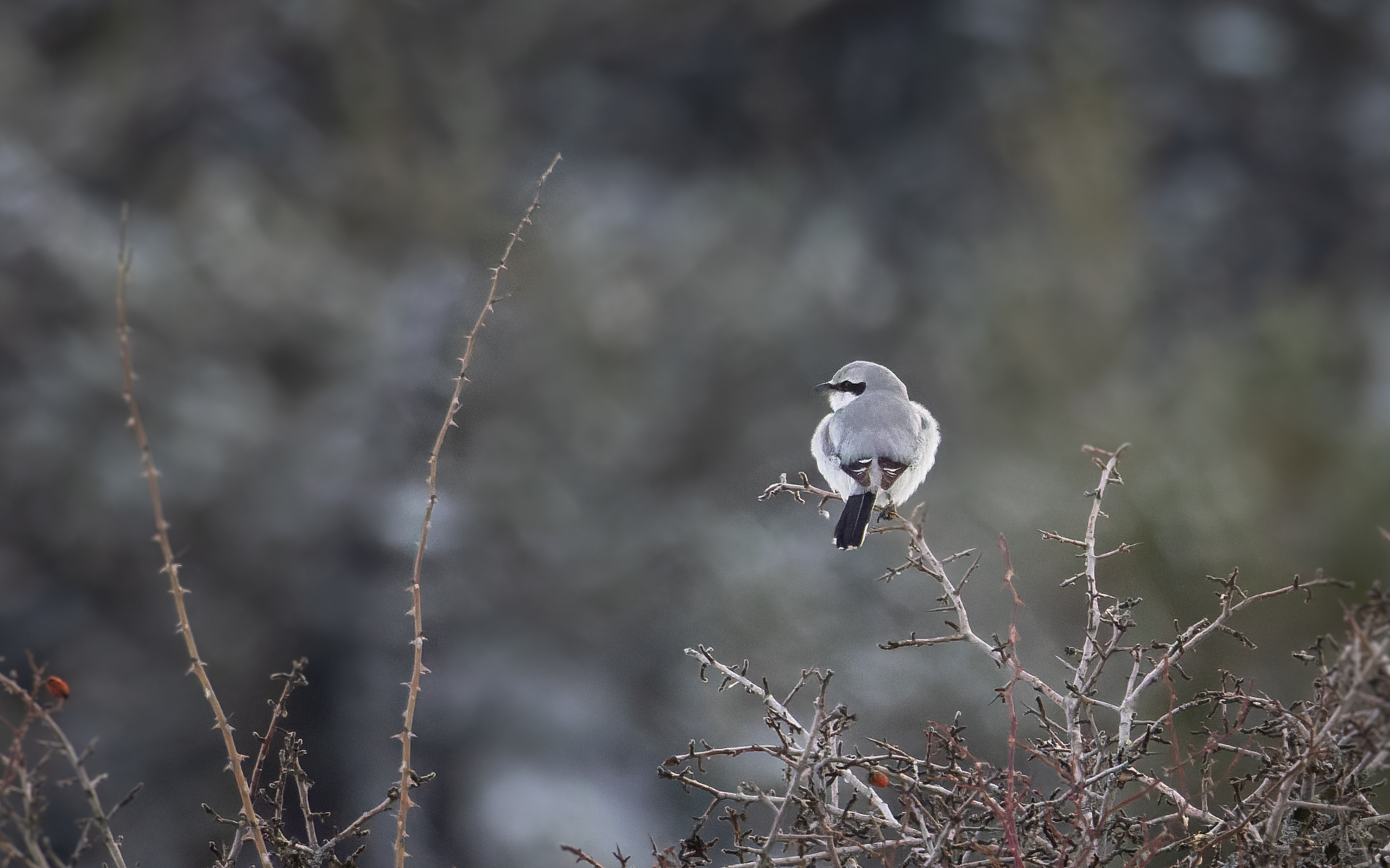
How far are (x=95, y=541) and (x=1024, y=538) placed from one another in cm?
347

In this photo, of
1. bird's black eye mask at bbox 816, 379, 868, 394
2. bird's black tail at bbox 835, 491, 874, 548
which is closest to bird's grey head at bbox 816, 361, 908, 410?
bird's black eye mask at bbox 816, 379, 868, 394

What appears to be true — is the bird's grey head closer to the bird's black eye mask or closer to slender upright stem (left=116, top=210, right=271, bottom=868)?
the bird's black eye mask

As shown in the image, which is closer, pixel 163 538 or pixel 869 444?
pixel 163 538

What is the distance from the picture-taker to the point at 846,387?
2.43m

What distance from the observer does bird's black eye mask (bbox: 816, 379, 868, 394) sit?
240 cm

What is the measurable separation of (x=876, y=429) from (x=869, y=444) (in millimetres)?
48

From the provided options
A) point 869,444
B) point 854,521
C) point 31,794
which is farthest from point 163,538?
point 869,444

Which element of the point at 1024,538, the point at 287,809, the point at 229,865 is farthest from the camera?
the point at 1024,538

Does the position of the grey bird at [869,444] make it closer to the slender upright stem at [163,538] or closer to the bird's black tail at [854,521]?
the bird's black tail at [854,521]

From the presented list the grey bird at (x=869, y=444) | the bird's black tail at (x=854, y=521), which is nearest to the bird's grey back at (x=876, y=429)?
the grey bird at (x=869, y=444)

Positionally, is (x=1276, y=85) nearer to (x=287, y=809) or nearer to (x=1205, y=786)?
(x=1205, y=786)

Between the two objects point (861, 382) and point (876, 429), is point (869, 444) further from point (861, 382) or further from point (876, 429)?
point (861, 382)

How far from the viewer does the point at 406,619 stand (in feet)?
11.3

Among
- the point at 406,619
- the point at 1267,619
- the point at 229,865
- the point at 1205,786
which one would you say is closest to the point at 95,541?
the point at 406,619
